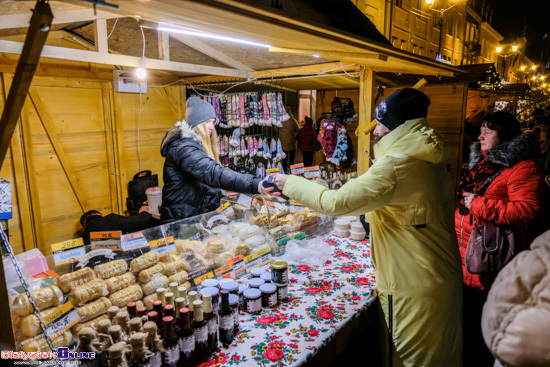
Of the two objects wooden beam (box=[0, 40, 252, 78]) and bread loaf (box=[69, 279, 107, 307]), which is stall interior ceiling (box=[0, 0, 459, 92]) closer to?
wooden beam (box=[0, 40, 252, 78])

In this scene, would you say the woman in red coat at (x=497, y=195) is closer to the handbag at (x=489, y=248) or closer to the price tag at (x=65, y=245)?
the handbag at (x=489, y=248)

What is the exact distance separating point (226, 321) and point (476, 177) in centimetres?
250

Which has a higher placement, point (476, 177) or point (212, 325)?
point (476, 177)

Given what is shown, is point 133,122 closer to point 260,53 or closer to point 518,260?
point 260,53

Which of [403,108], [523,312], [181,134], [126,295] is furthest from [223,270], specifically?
[523,312]

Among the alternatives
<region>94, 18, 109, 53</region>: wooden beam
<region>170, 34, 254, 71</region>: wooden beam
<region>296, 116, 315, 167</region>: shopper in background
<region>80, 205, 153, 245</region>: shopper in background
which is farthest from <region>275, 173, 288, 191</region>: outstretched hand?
<region>296, 116, 315, 167</region>: shopper in background

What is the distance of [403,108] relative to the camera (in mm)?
1869

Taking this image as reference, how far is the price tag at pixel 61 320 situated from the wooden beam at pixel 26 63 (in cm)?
83

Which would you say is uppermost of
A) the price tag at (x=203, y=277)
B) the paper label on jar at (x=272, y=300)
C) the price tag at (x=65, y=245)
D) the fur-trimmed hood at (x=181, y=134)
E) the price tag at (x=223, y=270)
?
the fur-trimmed hood at (x=181, y=134)

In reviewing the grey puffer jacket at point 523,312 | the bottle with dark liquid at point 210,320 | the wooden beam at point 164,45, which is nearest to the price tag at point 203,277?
the bottle with dark liquid at point 210,320

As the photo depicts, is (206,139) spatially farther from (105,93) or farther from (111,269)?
(105,93)

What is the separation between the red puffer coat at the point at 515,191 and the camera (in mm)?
2469

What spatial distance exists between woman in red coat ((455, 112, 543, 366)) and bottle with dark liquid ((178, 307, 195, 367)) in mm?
2363

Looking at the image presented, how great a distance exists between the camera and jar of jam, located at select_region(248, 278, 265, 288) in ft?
6.59
